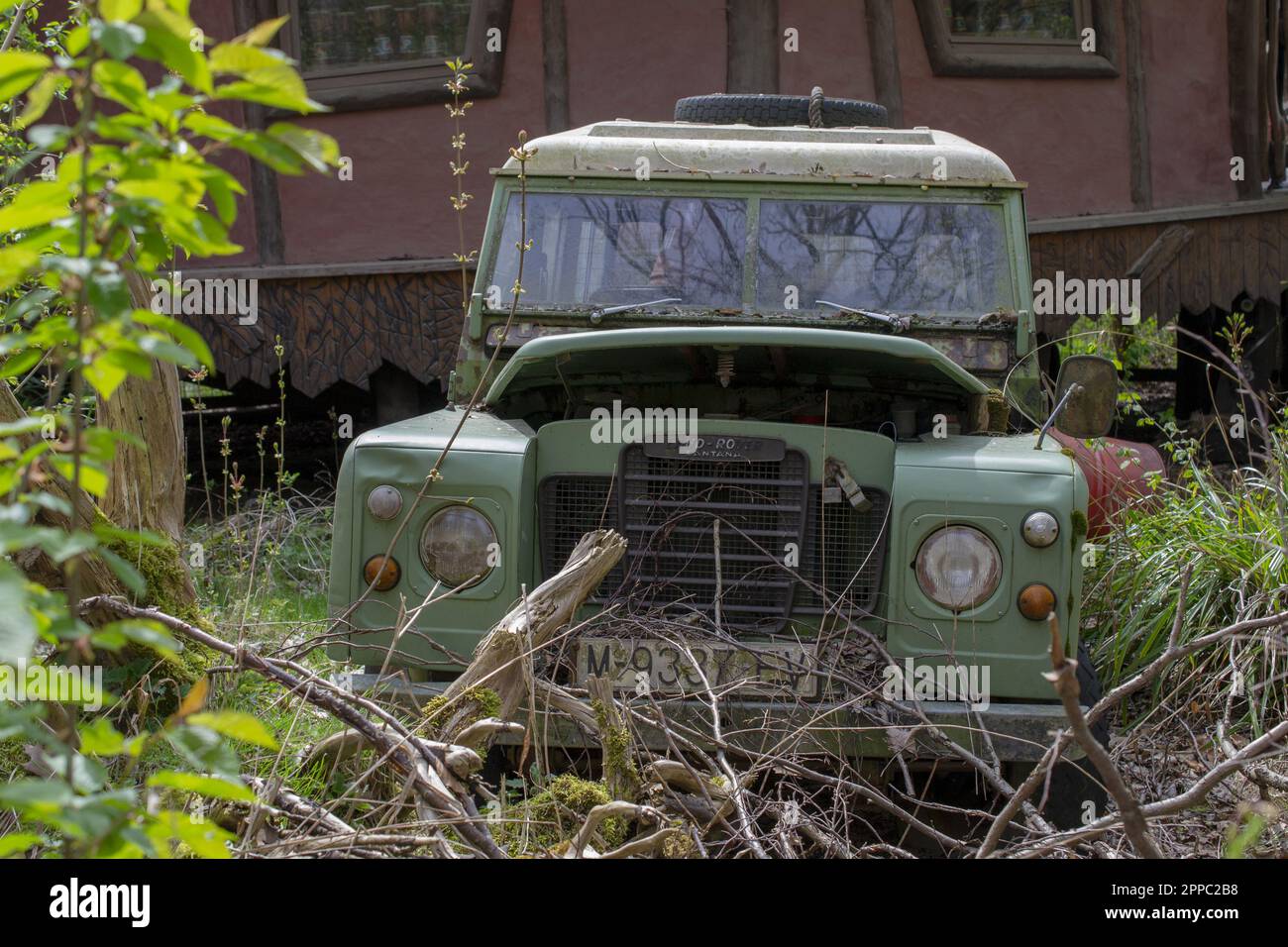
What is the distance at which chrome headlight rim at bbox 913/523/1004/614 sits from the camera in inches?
133

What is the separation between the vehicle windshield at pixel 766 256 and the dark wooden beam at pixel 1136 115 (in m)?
4.42

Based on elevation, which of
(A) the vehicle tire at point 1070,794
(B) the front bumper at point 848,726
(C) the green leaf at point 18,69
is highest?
(C) the green leaf at point 18,69

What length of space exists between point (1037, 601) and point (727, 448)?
0.91 meters

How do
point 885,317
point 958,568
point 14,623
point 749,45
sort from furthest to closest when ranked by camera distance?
1. point 749,45
2. point 885,317
3. point 958,568
4. point 14,623

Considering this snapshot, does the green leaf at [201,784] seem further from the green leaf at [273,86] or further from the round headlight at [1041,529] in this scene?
the round headlight at [1041,529]

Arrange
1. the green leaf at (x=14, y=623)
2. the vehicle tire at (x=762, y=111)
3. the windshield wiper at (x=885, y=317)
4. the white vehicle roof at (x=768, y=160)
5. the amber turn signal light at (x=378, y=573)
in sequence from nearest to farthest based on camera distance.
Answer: the green leaf at (x=14, y=623), the amber turn signal light at (x=378, y=573), the windshield wiper at (x=885, y=317), the white vehicle roof at (x=768, y=160), the vehicle tire at (x=762, y=111)

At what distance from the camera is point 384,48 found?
818cm

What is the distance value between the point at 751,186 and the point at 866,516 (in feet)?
4.81

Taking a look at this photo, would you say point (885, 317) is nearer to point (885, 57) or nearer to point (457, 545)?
point (457, 545)

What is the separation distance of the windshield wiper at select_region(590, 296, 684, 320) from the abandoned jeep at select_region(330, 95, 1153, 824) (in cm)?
2

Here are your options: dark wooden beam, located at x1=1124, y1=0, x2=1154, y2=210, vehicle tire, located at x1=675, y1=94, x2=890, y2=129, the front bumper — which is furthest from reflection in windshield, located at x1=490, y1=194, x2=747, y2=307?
dark wooden beam, located at x1=1124, y1=0, x2=1154, y2=210

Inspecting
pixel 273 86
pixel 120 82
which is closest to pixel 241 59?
pixel 273 86

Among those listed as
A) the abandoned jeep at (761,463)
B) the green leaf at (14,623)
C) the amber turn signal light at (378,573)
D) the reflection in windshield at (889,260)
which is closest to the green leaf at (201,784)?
the green leaf at (14,623)

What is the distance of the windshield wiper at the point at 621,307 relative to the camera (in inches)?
170
